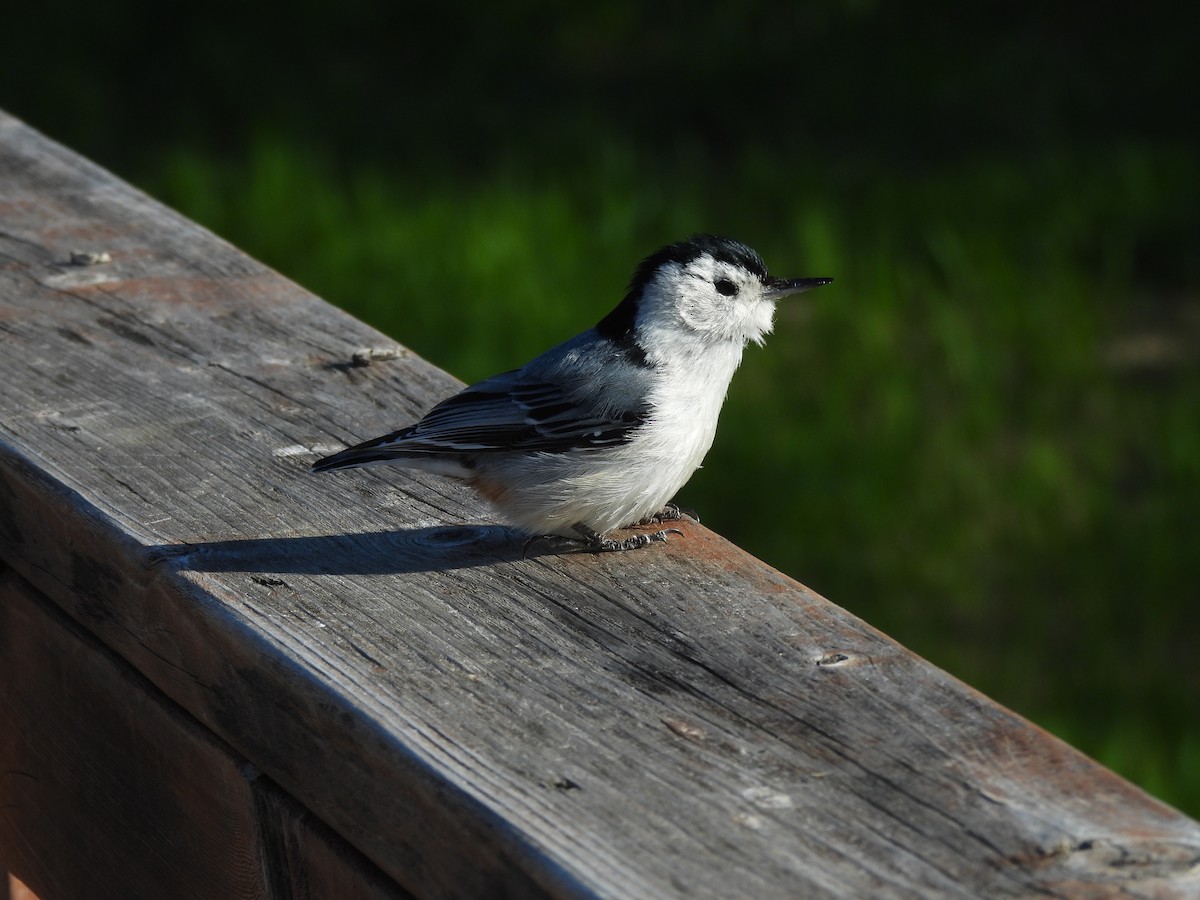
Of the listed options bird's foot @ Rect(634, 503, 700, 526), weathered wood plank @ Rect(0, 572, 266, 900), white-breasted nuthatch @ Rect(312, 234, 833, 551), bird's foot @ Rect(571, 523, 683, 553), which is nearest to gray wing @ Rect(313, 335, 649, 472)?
white-breasted nuthatch @ Rect(312, 234, 833, 551)

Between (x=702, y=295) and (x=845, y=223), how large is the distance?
343cm

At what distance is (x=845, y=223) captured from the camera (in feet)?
19.2

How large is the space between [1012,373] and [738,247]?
2.70 m

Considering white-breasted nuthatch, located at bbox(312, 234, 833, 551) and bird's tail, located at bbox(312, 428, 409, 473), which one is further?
white-breasted nuthatch, located at bbox(312, 234, 833, 551)

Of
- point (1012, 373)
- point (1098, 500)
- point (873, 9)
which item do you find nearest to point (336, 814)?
point (1098, 500)

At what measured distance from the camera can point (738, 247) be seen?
269 centimetres

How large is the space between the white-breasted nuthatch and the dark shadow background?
175cm

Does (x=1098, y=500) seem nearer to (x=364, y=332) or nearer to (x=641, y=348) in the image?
(x=641, y=348)

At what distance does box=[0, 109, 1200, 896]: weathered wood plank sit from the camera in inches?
48.5

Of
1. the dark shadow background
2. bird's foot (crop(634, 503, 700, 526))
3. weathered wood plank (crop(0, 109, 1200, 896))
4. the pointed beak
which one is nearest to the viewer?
weathered wood plank (crop(0, 109, 1200, 896))

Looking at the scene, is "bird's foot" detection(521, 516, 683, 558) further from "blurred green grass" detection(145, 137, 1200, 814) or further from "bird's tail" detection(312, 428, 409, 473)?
"blurred green grass" detection(145, 137, 1200, 814)

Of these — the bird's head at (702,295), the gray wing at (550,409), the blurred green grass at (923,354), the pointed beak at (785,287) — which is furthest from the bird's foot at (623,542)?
the blurred green grass at (923,354)

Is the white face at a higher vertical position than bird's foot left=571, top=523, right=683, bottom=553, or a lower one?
higher

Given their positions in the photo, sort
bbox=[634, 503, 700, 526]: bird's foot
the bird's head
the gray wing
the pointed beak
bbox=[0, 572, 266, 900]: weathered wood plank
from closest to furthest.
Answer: bbox=[0, 572, 266, 900]: weathered wood plank
bbox=[634, 503, 700, 526]: bird's foot
the gray wing
the bird's head
the pointed beak
